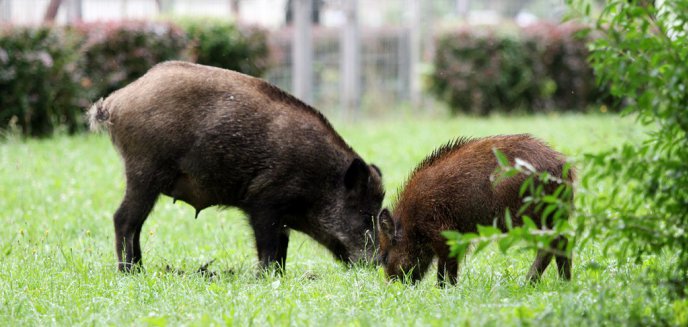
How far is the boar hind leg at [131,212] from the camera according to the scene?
6.05 m

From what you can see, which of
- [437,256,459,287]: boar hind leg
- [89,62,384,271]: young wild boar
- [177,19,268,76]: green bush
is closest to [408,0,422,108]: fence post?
[177,19,268,76]: green bush

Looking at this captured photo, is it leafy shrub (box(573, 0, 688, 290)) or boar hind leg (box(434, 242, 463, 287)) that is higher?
leafy shrub (box(573, 0, 688, 290))

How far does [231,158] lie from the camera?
19.9ft

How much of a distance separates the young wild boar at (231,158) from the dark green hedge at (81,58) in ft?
21.6

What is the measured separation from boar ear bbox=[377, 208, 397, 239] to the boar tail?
1937 mm

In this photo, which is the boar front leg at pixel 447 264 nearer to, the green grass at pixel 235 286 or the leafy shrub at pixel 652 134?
the green grass at pixel 235 286

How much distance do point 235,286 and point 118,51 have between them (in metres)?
9.69

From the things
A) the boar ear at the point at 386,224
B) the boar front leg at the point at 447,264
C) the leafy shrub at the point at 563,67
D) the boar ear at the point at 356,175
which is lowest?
the leafy shrub at the point at 563,67

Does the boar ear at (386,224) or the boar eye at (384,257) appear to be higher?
the boar ear at (386,224)

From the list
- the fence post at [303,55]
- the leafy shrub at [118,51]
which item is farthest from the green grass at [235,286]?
the fence post at [303,55]

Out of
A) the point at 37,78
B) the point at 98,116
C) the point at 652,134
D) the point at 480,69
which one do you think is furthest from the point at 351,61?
the point at 652,134

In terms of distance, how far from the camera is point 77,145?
1265 centimetres

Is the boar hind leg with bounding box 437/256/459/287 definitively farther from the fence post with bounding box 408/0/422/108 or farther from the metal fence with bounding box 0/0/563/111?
the fence post with bounding box 408/0/422/108

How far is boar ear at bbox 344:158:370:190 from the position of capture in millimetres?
6035
